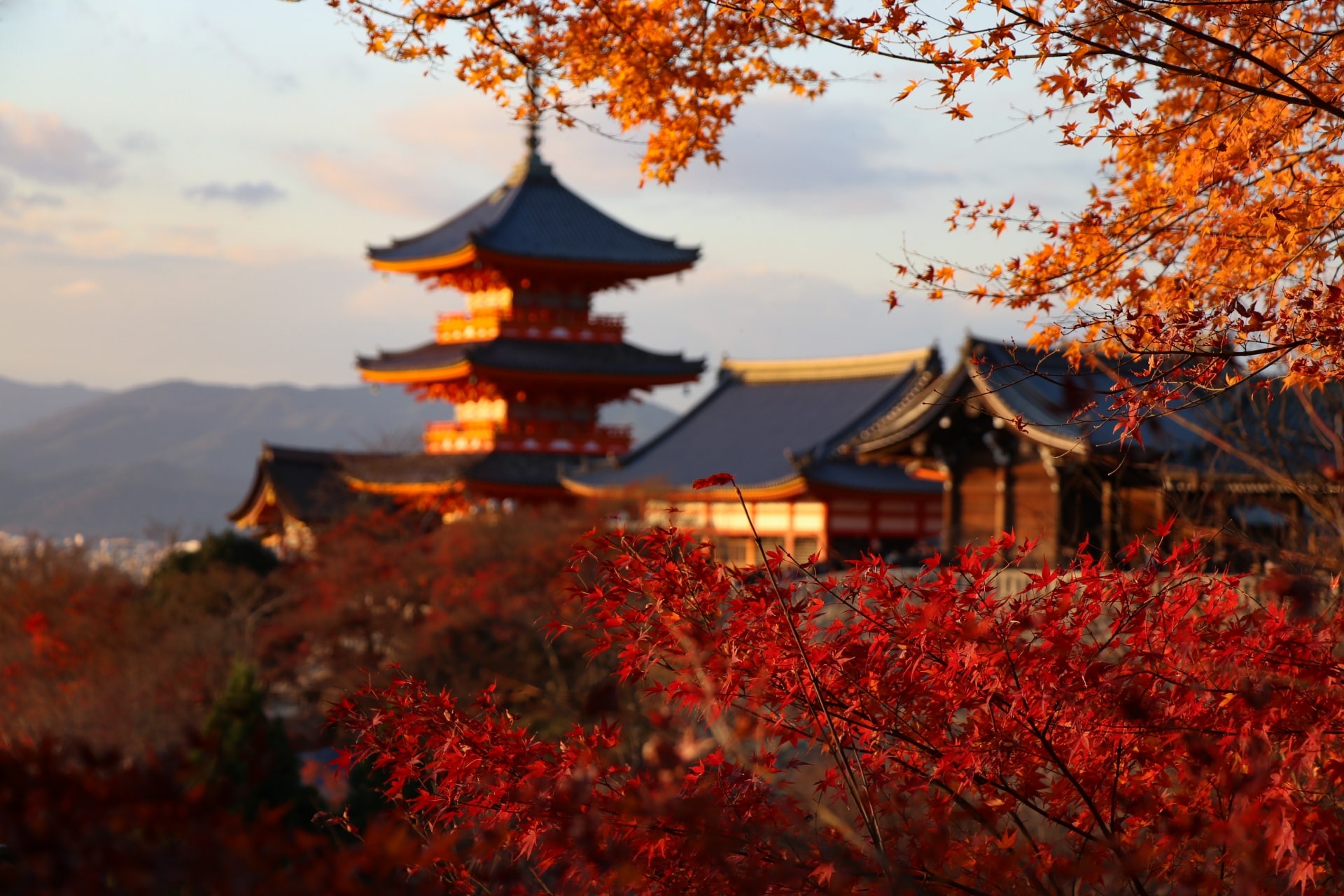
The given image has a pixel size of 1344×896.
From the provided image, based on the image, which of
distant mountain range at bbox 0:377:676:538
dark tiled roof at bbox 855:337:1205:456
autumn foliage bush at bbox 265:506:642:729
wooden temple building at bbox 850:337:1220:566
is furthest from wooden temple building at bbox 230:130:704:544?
distant mountain range at bbox 0:377:676:538

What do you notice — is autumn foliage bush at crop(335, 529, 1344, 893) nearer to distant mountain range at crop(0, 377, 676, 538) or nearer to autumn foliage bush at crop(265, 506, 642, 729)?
autumn foliage bush at crop(265, 506, 642, 729)

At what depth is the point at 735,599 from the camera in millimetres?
3791

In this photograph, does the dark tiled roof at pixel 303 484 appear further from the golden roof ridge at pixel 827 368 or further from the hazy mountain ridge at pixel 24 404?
the hazy mountain ridge at pixel 24 404

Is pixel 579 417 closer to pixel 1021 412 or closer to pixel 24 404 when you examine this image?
pixel 1021 412

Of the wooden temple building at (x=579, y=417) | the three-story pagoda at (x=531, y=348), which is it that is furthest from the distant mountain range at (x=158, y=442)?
the three-story pagoda at (x=531, y=348)

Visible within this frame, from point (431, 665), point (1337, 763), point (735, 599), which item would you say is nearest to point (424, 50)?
point (735, 599)

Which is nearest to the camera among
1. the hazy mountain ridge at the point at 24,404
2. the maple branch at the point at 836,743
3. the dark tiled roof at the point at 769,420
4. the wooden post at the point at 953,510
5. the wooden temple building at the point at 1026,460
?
the maple branch at the point at 836,743

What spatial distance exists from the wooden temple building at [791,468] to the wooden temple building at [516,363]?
1.42 m

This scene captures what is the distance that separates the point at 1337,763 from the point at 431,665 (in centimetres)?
1482

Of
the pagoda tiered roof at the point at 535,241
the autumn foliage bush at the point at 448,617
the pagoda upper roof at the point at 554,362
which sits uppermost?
the pagoda tiered roof at the point at 535,241

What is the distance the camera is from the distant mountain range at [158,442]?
105562 mm

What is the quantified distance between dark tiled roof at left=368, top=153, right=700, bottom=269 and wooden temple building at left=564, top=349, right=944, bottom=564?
11.4ft

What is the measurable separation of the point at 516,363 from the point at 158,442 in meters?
132

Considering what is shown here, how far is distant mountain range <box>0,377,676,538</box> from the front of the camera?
346 feet
